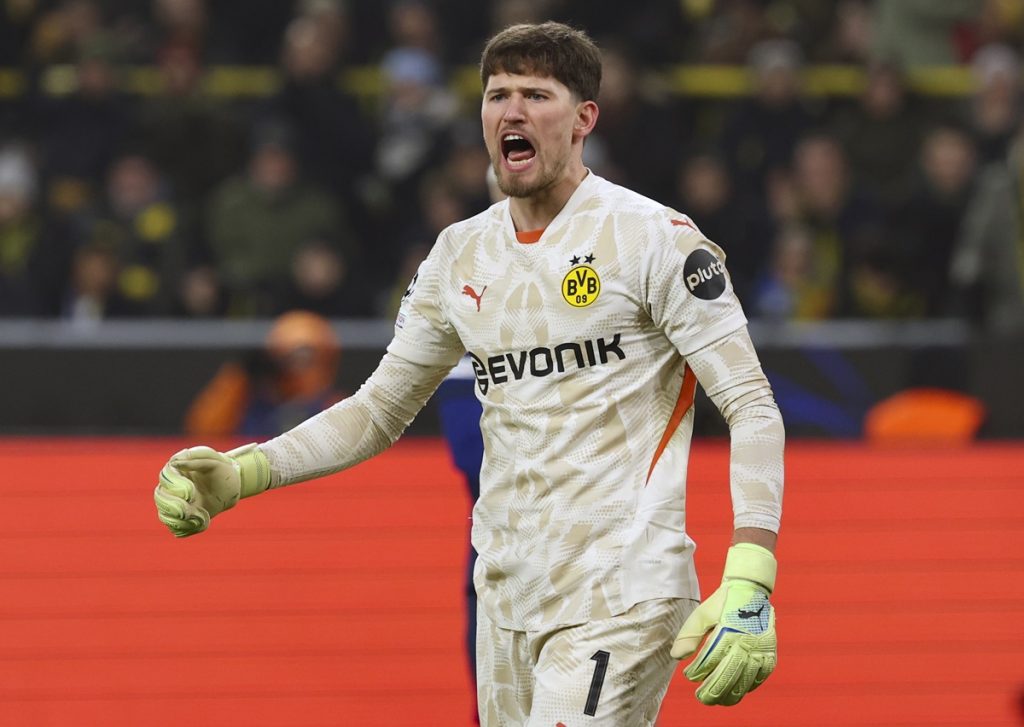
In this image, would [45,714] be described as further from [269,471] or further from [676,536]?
[676,536]

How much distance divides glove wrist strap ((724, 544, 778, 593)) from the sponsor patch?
0.51 meters

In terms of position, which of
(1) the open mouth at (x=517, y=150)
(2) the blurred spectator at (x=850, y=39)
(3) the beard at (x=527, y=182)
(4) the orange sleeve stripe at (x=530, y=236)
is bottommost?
(4) the orange sleeve stripe at (x=530, y=236)

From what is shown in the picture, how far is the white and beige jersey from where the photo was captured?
11.9ft

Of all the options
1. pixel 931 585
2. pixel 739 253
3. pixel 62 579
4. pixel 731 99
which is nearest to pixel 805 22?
pixel 731 99

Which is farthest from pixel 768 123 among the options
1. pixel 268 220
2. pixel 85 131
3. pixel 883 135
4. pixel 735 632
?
pixel 735 632

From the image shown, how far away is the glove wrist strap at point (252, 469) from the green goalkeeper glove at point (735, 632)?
1.07 metres

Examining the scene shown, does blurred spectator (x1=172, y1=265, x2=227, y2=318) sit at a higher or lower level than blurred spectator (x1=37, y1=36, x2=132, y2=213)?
lower

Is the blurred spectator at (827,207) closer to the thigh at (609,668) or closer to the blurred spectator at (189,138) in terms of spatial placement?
the blurred spectator at (189,138)

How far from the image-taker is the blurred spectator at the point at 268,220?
1085 centimetres

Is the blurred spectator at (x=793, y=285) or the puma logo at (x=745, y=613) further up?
the blurred spectator at (x=793, y=285)

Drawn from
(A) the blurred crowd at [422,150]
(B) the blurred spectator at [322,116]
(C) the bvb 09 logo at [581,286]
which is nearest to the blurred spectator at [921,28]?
(A) the blurred crowd at [422,150]

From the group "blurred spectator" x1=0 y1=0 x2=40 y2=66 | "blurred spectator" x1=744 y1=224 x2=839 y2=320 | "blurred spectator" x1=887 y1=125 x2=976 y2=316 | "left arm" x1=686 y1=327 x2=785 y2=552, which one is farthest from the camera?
"blurred spectator" x1=0 y1=0 x2=40 y2=66

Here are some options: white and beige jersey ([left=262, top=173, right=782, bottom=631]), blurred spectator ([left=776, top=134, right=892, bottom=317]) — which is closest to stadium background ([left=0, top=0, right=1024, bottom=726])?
blurred spectator ([left=776, top=134, right=892, bottom=317])

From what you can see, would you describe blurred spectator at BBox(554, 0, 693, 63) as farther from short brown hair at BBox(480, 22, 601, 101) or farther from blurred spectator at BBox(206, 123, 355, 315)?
short brown hair at BBox(480, 22, 601, 101)
